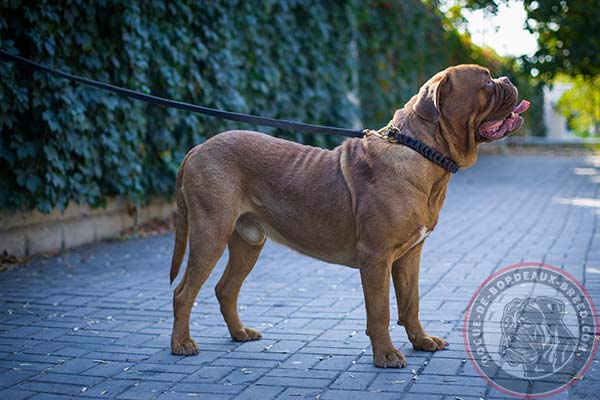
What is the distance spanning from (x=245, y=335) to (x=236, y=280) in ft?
1.13

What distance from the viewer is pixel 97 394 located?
12.3 feet

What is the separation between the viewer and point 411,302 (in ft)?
14.4

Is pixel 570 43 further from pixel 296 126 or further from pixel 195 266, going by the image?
pixel 195 266

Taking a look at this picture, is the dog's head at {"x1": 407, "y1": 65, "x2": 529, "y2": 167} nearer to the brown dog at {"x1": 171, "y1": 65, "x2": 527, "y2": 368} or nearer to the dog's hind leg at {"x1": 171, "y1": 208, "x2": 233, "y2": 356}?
the brown dog at {"x1": 171, "y1": 65, "x2": 527, "y2": 368}

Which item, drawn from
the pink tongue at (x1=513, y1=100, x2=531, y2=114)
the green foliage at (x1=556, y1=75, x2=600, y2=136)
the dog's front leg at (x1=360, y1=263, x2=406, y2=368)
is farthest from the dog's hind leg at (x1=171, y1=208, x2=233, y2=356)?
the green foliage at (x1=556, y1=75, x2=600, y2=136)

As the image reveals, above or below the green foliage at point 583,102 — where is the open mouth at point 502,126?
above

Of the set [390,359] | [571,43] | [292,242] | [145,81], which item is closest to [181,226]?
[292,242]

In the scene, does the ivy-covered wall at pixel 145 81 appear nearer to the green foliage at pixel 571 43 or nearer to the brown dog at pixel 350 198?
the brown dog at pixel 350 198

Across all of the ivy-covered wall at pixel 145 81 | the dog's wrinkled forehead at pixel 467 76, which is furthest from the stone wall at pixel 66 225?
the dog's wrinkled forehead at pixel 467 76

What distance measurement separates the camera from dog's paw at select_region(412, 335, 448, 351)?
14.3ft

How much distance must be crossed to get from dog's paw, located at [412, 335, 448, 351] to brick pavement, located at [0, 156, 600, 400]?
0.23ft

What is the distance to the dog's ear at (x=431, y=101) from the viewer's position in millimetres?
4043

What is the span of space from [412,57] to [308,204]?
546 inches

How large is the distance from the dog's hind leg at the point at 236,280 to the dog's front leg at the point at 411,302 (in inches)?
35.4
